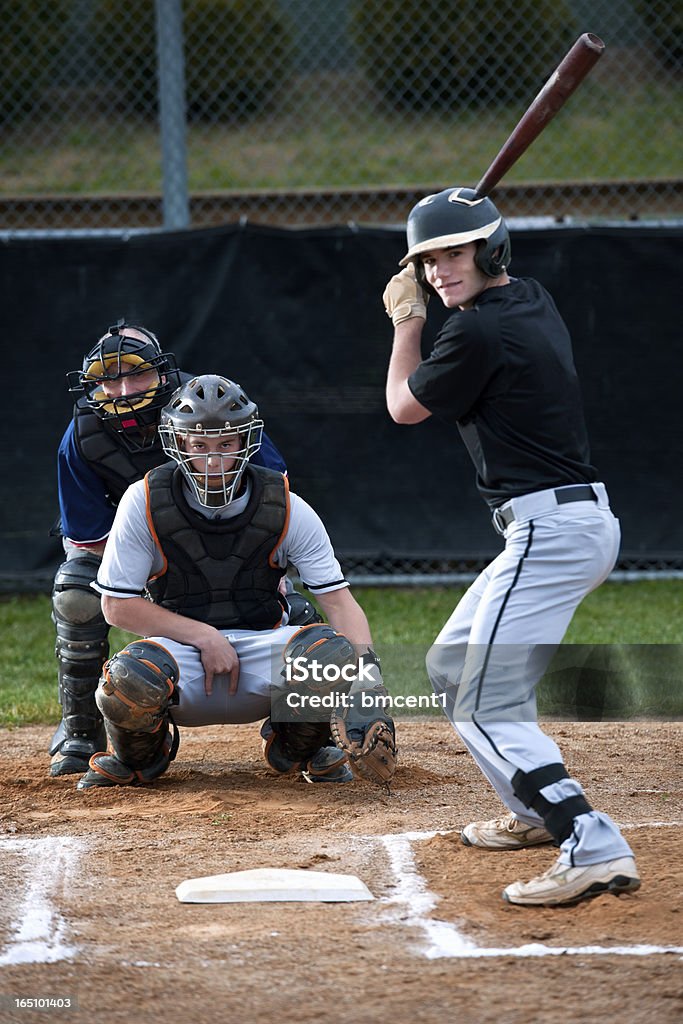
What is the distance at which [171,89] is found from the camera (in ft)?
23.4

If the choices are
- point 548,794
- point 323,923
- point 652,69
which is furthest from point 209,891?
point 652,69

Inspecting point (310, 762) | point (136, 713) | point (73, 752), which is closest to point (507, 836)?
point (310, 762)

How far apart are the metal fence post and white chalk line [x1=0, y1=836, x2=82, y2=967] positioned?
15.3ft

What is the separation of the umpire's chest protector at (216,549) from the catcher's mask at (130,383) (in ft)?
1.53

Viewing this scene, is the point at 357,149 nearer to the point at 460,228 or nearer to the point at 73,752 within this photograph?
the point at 73,752

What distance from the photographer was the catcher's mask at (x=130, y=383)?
4574 mm

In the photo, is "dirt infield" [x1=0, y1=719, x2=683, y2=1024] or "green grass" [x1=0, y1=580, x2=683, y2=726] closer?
"dirt infield" [x1=0, y1=719, x2=683, y2=1024]

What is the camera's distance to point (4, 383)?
24.8ft

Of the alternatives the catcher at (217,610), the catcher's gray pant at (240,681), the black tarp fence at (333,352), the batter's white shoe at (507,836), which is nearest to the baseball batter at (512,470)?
the batter's white shoe at (507,836)

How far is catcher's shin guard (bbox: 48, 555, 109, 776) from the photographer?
177 inches

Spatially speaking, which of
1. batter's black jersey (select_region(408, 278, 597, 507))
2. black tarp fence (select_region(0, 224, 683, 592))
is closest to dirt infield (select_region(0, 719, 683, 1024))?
batter's black jersey (select_region(408, 278, 597, 507))

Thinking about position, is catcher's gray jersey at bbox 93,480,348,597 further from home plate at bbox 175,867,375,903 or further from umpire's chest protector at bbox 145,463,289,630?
home plate at bbox 175,867,375,903

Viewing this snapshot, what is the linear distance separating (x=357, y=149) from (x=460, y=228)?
1045 cm

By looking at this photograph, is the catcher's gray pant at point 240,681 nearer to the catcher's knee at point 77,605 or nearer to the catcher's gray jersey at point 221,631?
the catcher's gray jersey at point 221,631
